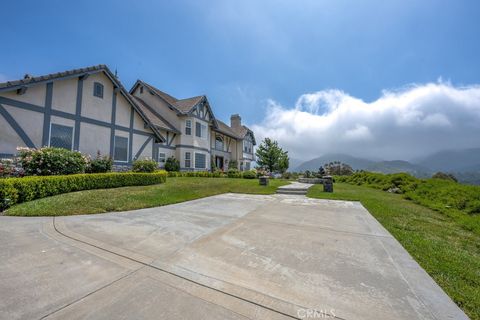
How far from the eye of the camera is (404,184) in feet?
44.5

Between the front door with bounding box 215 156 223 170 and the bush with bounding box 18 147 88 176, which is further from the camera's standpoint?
the front door with bounding box 215 156 223 170

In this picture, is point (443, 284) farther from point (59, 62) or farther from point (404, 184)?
point (59, 62)

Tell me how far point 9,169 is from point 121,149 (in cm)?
613

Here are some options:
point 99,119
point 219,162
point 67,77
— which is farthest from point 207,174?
point 67,77

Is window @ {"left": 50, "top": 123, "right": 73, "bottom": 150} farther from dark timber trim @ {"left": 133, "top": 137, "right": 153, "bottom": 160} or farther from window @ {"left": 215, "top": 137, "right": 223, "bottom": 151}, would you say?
window @ {"left": 215, "top": 137, "right": 223, "bottom": 151}

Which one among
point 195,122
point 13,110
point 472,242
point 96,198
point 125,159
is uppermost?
point 195,122

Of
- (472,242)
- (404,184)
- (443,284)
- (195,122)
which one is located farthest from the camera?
(195,122)

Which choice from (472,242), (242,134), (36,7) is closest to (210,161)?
(242,134)

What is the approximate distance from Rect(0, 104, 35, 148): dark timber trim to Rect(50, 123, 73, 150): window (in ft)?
3.07

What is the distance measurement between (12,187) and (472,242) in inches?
513

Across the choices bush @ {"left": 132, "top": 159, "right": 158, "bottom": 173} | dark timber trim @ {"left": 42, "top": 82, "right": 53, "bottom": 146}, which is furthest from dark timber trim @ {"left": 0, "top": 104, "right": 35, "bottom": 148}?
bush @ {"left": 132, "top": 159, "right": 158, "bottom": 173}

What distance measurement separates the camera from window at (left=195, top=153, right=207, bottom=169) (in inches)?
824

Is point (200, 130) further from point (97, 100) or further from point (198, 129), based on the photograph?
point (97, 100)

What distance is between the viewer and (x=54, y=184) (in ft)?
24.7
